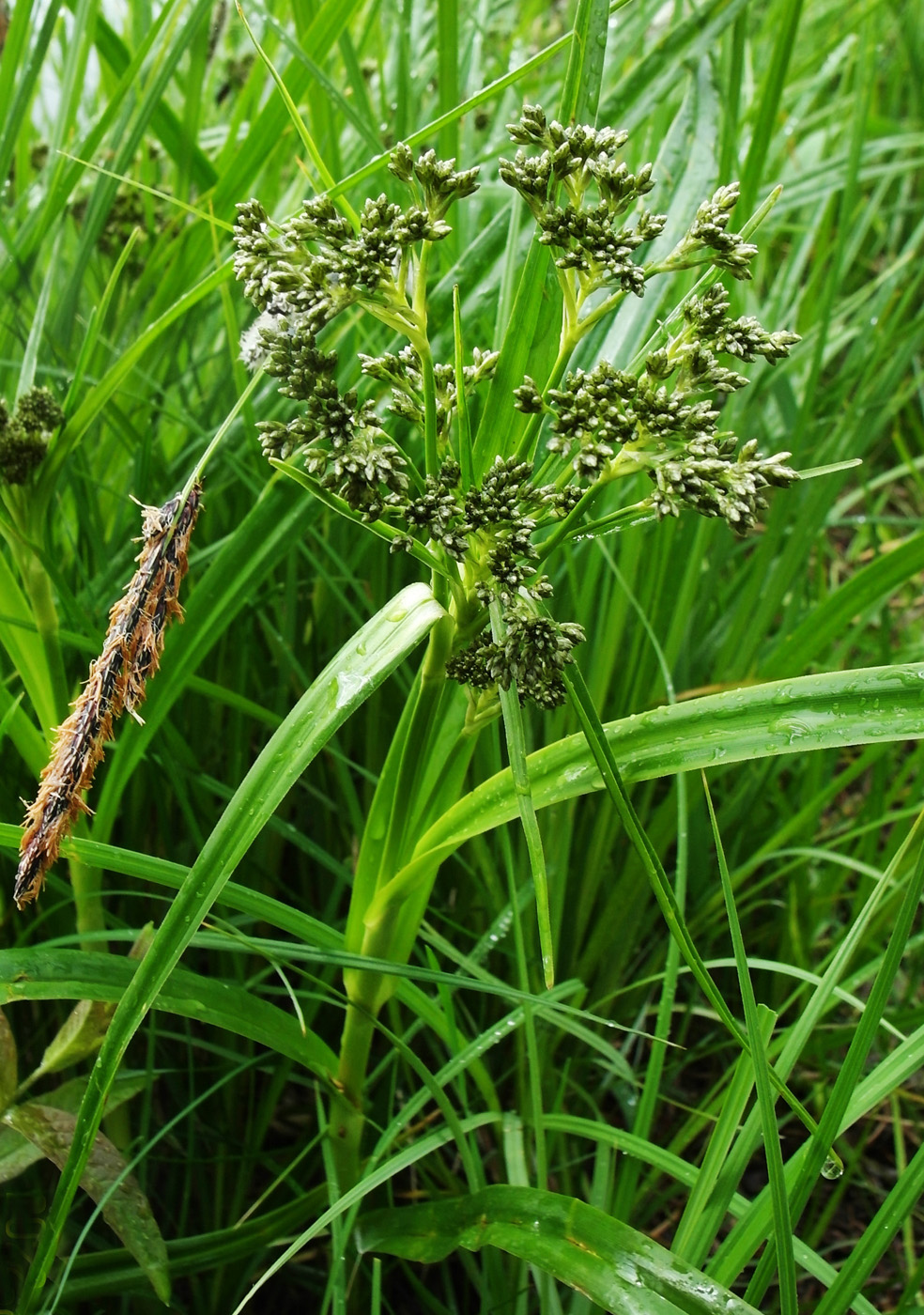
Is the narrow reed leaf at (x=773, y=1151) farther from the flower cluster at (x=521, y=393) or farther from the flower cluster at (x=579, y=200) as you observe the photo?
the flower cluster at (x=579, y=200)

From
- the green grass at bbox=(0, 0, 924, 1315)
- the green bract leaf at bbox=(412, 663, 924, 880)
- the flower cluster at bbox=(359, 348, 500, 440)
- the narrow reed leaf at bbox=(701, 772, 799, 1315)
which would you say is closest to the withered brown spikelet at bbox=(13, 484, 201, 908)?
the green grass at bbox=(0, 0, 924, 1315)

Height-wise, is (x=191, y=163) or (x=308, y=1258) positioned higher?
(x=191, y=163)

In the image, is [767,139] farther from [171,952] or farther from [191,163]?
[171,952]

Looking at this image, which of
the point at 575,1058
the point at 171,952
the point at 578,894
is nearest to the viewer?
the point at 171,952

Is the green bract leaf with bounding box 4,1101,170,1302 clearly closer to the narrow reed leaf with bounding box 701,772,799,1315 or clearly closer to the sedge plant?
the sedge plant

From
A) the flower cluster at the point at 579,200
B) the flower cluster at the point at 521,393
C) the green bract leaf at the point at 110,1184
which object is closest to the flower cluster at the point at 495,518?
the flower cluster at the point at 521,393

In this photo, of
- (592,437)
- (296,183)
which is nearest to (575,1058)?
(592,437)

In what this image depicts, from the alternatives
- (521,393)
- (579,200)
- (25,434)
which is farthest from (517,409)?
(25,434)

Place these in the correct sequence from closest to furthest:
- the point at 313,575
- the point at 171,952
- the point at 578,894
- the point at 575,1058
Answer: the point at 171,952 < the point at 575,1058 < the point at 578,894 < the point at 313,575

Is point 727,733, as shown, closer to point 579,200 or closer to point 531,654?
point 531,654
